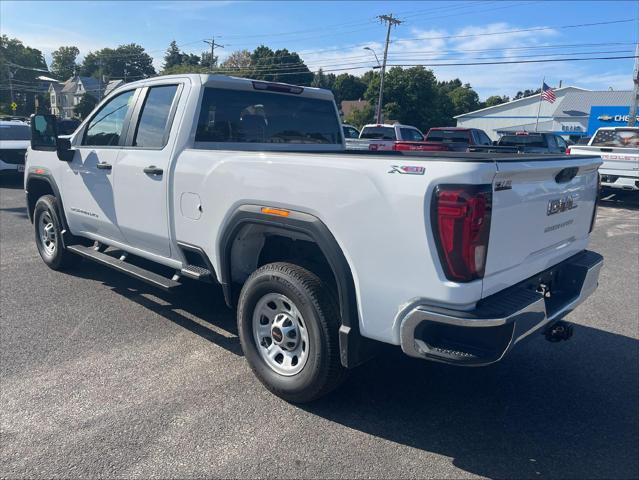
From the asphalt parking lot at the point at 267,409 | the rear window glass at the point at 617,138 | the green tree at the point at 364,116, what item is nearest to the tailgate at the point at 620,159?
the rear window glass at the point at 617,138

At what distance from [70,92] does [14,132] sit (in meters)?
91.3

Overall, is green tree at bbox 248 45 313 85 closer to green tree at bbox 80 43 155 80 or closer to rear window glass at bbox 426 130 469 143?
green tree at bbox 80 43 155 80

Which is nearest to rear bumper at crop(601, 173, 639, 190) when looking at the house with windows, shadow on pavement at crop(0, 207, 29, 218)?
shadow on pavement at crop(0, 207, 29, 218)

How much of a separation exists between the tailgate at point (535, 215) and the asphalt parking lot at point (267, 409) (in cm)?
97

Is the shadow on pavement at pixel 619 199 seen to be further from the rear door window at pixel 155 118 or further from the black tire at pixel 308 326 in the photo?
the black tire at pixel 308 326

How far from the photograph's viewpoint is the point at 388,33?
145ft

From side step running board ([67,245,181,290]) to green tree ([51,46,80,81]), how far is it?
129m

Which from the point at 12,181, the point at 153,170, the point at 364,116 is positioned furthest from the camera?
the point at 364,116

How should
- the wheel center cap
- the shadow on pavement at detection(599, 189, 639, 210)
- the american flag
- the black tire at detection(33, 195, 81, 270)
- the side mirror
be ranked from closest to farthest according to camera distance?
the wheel center cap < the side mirror < the black tire at detection(33, 195, 81, 270) < the shadow on pavement at detection(599, 189, 639, 210) < the american flag

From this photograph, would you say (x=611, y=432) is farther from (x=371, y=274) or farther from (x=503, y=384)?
(x=371, y=274)

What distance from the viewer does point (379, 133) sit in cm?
2080

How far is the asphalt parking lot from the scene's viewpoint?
292 centimetres

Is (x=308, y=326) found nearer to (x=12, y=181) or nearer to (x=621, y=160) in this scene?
(x=621, y=160)

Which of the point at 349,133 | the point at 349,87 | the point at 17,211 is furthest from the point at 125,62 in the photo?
the point at 17,211
